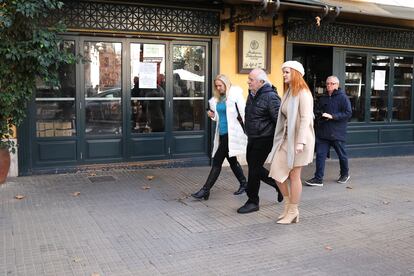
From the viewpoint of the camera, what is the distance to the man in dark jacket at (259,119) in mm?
5727

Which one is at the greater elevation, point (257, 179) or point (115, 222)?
point (257, 179)

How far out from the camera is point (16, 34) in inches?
264

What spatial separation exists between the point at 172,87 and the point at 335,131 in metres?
3.08

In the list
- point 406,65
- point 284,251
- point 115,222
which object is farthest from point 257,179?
point 406,65

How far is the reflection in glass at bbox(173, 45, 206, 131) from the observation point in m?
9.01

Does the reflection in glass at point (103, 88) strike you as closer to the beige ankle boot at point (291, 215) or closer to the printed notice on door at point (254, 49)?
the printed notice on door at point (254, 49)

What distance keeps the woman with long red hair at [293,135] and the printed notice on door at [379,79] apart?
6.25 m

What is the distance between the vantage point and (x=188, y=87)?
30.0 ft

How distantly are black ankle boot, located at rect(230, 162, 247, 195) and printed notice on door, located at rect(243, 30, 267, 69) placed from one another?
10.0 feet

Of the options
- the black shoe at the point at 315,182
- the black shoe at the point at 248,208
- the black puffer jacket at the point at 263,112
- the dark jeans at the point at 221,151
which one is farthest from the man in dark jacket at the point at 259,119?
the black shoe at the point at 315,182

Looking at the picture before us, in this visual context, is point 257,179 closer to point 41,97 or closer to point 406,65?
point 41,97

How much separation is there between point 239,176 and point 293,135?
5.74 feet

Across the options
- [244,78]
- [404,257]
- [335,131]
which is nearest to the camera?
[404,257]

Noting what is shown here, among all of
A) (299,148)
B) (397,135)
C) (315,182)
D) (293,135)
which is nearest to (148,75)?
(315,182)
